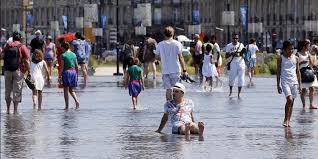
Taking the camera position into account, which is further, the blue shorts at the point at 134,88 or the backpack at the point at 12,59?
the blue shorts at the point at 134,88

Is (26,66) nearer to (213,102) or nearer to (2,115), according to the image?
(2,115)

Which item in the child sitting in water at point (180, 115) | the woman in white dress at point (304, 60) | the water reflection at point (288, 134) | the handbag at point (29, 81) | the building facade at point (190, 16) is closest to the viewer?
the water reflection at point (288, 134)

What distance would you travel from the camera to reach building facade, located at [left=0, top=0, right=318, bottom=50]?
12644cm

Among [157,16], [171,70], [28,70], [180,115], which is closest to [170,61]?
[171,70]

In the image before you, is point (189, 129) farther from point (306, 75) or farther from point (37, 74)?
point (37, 74)

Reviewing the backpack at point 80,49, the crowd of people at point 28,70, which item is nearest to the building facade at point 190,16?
the backpack at point 80,49

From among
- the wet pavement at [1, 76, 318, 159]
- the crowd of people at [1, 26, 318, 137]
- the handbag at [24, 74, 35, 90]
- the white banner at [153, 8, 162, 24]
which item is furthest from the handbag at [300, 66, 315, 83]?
the white banner at [153, 8, 162, 24]

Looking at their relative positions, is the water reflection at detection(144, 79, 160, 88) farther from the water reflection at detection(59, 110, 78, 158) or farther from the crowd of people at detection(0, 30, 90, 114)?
the water reflection at detection(59, 110, 78, 158)

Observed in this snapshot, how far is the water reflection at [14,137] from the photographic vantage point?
16.5 meters

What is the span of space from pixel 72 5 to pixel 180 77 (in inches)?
5371

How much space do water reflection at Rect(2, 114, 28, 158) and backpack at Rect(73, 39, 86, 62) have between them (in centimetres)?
1152

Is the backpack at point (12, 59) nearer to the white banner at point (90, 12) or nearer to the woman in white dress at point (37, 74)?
the woman in white dress at point (37, 74)

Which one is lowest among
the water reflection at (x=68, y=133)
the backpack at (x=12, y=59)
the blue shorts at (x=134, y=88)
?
the water reflection at (x=68, y=133)

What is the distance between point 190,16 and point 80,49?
109772 millimetres
